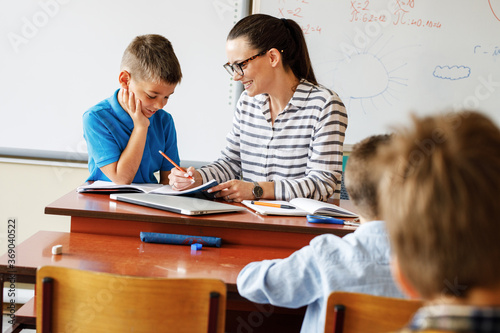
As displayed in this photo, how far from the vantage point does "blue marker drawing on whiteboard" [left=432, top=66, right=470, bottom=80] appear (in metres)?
3.11

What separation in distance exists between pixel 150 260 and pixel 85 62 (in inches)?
74.5

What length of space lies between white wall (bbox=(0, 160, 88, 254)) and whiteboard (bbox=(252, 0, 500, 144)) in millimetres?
1414

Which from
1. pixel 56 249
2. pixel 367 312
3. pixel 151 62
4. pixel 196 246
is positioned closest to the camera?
pixel 367 312

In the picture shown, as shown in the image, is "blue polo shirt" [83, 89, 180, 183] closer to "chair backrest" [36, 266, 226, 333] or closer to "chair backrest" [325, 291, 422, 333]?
"chair backrest" [36, 266, 226, 333]

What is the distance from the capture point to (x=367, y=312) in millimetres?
1103

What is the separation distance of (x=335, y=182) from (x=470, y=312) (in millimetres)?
1577

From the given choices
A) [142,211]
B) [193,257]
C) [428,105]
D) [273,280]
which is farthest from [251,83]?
[428,105]

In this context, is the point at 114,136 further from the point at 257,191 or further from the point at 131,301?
the point at 131,301

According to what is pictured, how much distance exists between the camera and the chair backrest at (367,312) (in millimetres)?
1075

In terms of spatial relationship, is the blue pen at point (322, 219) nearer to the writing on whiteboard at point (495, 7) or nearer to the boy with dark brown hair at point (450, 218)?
the boy with dark brown hair at point (450, 218)

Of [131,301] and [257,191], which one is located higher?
[257,191]

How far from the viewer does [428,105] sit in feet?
10.3

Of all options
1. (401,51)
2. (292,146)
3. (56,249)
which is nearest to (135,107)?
(292,146)

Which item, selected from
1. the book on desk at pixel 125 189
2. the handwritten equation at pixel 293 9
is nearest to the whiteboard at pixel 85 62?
the handwritten equation at pixel 293 9
